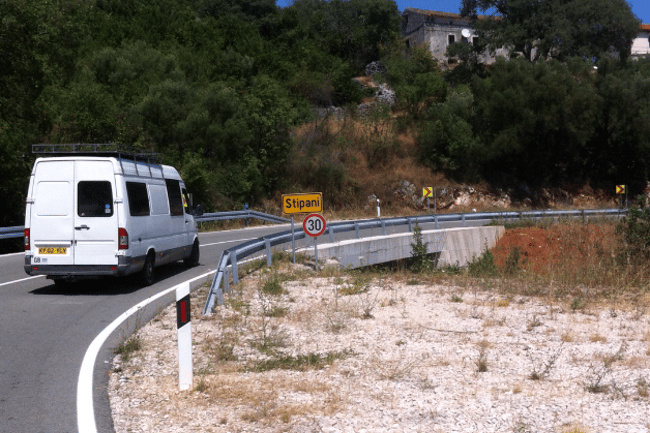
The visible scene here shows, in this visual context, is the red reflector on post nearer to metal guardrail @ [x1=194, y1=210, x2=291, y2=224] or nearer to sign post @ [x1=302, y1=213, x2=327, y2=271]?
sign post @ [x1=302, y1=213, x2=327, y2=271]

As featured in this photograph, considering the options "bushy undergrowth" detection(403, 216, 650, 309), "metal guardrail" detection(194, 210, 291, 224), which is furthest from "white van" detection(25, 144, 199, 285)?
"metal guardrail" detection(194, 210, 291, 224)

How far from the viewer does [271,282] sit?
40.9 feet

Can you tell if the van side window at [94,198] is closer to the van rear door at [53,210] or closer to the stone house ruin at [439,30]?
the van rear door at [53,210]

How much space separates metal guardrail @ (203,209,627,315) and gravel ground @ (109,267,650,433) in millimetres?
418

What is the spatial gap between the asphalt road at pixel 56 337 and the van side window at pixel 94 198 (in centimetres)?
158

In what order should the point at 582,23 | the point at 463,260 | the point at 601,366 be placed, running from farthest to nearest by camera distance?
the point at 582,23
the point at 463,260
the point at 601,366

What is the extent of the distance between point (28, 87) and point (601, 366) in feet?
82.9

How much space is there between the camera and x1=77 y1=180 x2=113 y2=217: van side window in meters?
12.3

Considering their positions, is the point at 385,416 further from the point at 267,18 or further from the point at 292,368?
the point at 267,18

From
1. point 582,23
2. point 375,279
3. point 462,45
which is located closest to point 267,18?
point 462,45

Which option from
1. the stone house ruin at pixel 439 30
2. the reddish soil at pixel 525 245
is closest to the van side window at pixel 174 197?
the reddish soil at pixel 525 245

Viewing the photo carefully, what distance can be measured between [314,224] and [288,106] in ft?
90.9

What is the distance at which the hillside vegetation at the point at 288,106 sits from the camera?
91.0 ft

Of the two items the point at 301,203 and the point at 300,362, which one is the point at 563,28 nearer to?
the point at 301,203
